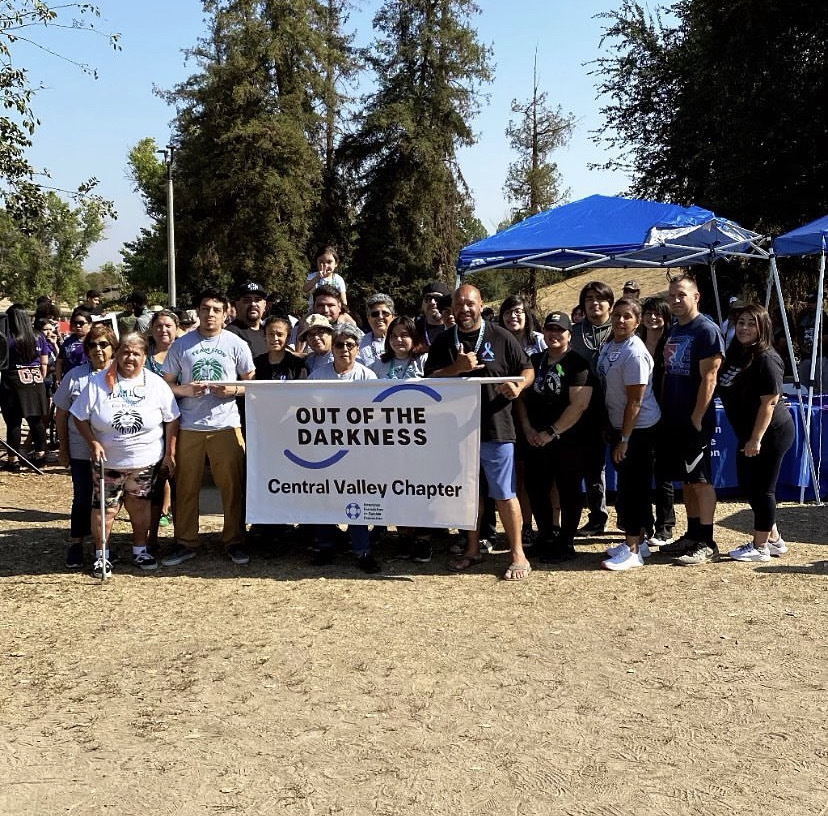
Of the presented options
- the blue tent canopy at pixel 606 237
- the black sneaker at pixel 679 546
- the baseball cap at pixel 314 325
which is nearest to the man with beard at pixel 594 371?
the black sneaker at pixel 679 546

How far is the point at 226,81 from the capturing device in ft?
115

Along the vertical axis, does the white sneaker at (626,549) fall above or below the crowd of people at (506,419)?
below

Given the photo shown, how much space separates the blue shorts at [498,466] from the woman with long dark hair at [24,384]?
22.1 ft

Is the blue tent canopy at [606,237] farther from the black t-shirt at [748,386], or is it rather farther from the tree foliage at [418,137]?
the tree foliage at [418,137]

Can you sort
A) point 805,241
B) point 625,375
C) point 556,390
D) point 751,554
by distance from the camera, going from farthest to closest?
point 805,241, point 751,554, point 556,390, point 625,375

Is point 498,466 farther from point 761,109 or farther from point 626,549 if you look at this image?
point 761,109

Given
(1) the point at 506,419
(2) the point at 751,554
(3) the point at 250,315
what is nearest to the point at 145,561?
(3) the point at 250,315

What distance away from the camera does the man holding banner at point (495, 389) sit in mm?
5926

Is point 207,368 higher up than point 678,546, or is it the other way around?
point 207,368

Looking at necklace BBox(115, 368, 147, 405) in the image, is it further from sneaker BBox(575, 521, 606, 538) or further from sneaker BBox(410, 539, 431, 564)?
sneaker BBox(575, 521, 606, 538)

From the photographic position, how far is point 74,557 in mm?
6402

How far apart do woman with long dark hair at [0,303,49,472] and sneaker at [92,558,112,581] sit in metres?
4.93

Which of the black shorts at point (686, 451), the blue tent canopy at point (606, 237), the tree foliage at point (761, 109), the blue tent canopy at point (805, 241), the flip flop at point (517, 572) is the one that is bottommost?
the flip flop at point (517, 572)

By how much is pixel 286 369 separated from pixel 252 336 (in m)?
0.82
